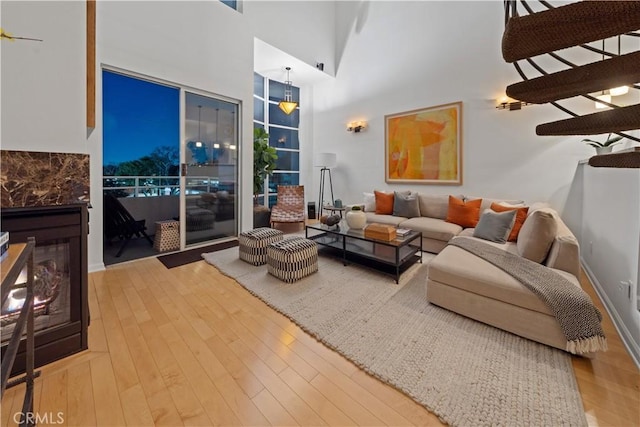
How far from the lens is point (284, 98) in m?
6.48

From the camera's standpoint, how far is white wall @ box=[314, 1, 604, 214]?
3711 mm

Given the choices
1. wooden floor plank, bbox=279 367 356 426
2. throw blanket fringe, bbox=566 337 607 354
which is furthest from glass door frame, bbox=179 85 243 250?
throw blanket fringe, bbox=566 337 607 354

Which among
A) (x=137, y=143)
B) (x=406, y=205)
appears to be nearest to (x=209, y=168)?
(x=137, y=143)

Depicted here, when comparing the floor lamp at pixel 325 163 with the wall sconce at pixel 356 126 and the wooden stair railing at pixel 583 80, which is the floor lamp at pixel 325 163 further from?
the wooden stair railing at pixel 583 80

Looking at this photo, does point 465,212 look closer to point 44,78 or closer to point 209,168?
point 209,168

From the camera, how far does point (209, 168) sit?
4.09 m

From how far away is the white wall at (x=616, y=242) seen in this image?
1762 mm

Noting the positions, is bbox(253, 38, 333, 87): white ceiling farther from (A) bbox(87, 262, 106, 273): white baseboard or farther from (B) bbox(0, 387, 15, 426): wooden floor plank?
(B) bbox(0, 387, 15, 426): wooden floor plank

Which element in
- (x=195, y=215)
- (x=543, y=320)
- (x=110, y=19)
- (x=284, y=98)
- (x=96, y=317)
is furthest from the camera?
(x=284, y=98)

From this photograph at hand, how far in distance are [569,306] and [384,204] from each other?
9.99 ft

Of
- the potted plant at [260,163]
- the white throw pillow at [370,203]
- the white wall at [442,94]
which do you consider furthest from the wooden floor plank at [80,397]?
the white wall at [442,94]

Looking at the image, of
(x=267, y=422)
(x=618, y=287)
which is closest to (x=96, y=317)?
(x=267, y=422)

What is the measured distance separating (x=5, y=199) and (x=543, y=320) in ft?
10.6

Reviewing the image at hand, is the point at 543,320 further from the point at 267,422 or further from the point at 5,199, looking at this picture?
the point at 5,199
